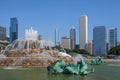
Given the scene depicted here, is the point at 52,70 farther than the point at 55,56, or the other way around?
the point at 55,56

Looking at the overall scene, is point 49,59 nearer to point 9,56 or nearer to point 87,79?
point 9,56

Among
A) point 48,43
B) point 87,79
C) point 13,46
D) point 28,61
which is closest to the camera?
point 87,79

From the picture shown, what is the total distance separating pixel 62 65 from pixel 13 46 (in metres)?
25.1

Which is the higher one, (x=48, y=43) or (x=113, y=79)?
(x=48, y=43)

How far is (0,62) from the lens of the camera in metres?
44.2

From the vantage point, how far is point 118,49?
145750mm

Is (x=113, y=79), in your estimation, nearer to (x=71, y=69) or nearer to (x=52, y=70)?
(x=71, y=69)

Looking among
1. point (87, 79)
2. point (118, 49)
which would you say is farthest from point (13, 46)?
point (118, 49)

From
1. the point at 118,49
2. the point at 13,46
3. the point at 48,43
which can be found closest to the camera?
the point at 13,46

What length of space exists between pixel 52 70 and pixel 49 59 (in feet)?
42.1

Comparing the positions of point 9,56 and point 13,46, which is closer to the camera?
point 9,56

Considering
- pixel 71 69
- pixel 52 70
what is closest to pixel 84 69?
pixel 71 69

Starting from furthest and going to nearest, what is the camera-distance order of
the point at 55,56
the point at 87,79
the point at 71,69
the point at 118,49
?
1. the point at 118,49
2. the point at 55,56
3. the point at 71,69
4. the point at 87,79

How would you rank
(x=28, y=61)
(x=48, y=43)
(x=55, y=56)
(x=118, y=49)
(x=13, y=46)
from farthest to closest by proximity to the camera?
(x=118, y=49)
(x=48, y=43)
(x=13, y=46)
(x=55, y=56)
(x=28, y=61)
